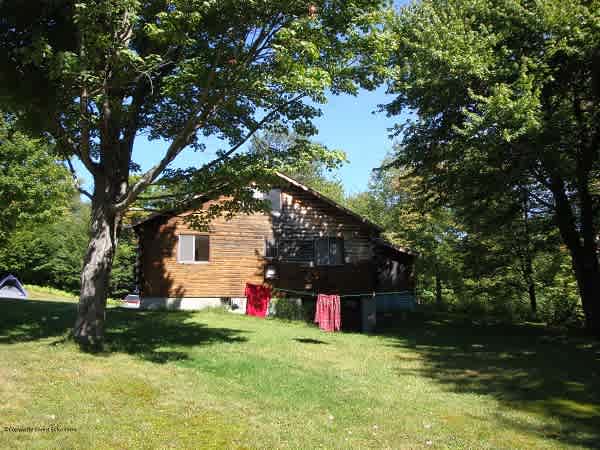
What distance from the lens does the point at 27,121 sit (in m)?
10.9

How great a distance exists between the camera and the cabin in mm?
22797

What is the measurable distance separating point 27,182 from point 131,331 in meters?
14.1

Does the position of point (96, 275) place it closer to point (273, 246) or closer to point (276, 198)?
point (273, 246)

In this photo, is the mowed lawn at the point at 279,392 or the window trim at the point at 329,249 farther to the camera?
the window trim at the point at 329,249

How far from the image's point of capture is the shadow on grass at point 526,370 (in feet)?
25.8

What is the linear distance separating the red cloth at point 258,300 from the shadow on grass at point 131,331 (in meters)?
4.06

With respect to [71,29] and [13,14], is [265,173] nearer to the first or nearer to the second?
[71,29]

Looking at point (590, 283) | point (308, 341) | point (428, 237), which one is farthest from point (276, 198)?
point (428, 237)

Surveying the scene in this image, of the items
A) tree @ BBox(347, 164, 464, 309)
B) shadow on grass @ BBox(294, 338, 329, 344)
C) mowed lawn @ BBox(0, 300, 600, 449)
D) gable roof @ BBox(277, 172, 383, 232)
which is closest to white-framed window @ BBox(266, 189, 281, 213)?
gable roof @ BBox(277, 172, 383, 232)

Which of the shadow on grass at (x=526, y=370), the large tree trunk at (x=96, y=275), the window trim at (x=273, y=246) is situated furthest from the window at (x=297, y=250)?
the large tree trunk at (x=96, y=275)

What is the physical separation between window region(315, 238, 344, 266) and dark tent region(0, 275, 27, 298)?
22.4 m

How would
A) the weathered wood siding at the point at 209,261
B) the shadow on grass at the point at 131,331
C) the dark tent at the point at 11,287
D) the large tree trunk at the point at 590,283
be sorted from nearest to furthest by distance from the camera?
the shadow on grass at the point at 131,331 → the large tree trunk at the point at 590,283 → the weathered wood siding at the point at 209,261 → the dark tent at the point at 11,287

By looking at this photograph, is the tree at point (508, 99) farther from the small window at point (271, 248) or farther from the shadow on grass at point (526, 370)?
the small window at point (271, 248)

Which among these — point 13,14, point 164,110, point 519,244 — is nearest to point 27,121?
point 13,14
